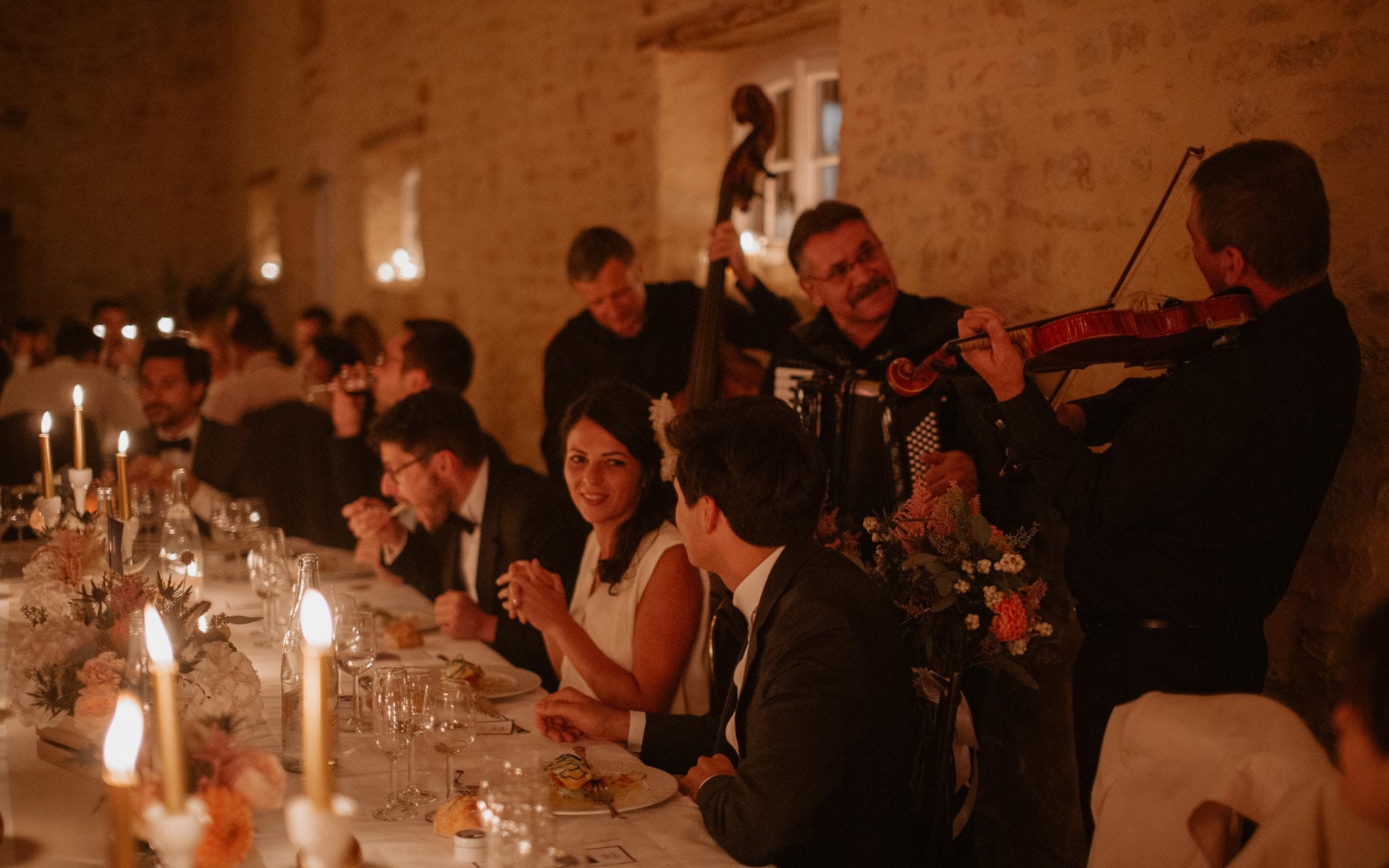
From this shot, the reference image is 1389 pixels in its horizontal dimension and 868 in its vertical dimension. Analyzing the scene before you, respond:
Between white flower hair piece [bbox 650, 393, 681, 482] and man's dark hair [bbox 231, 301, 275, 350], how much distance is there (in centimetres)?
467

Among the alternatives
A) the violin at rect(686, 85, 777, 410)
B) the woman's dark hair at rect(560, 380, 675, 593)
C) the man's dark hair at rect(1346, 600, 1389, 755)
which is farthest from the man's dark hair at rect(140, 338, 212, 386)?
the man's dark hair at rect(1346, 600, 1389, 755)

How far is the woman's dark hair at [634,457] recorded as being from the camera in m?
2.97

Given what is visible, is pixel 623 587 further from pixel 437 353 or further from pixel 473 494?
pixel 437 353

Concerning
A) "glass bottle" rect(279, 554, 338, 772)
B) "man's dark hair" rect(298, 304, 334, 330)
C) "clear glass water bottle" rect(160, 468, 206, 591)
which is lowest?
"glass bottle" rect(279, 554, 338, 772)

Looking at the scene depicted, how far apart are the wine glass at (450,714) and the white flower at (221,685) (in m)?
0.30

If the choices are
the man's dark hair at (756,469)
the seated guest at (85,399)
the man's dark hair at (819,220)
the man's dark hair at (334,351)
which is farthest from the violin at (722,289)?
the seated guest at (85,399)

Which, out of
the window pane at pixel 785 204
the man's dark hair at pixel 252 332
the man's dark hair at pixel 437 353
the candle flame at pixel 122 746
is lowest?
the candle flame at pixel 122 746

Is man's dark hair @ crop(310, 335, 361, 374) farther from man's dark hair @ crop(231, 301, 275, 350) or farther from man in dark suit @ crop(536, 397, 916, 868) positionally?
man in dark suit @ crop(536, 397, 916, 868)

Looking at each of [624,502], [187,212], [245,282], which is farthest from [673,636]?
[187,212]

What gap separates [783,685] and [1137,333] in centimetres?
114

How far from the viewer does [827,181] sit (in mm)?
5258

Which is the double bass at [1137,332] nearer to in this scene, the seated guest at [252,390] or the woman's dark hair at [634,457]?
the woman's dark hair at [634,457]

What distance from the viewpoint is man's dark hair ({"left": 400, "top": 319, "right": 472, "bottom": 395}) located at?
15.3ft

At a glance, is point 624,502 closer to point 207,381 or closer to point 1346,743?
point 1346,743
